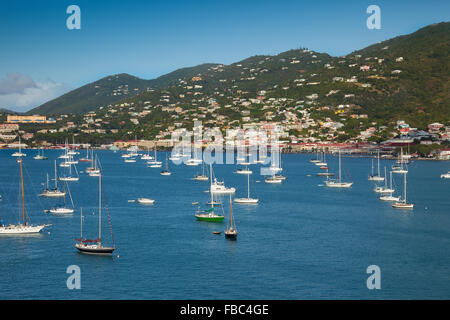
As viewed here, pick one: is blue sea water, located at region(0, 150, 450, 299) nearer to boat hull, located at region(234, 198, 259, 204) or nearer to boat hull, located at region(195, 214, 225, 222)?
boat hull, located at region(195, 214, 225, 222)

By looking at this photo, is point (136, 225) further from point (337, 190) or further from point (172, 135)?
point (172, 135)

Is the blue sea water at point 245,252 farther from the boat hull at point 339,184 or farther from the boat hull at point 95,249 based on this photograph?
the boat hull at point 339,184

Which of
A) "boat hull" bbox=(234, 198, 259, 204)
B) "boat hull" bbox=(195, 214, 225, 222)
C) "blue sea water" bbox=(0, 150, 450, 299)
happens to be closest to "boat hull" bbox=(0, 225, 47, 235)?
"blue sea water" bbox=(0, 150, 450, 299)

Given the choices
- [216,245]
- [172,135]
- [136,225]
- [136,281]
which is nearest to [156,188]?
[136,225]

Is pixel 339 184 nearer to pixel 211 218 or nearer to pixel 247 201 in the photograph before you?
pixel 247 201

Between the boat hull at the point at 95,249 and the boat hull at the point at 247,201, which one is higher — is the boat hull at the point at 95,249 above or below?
below

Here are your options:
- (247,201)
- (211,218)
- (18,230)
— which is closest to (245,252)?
(211,218)

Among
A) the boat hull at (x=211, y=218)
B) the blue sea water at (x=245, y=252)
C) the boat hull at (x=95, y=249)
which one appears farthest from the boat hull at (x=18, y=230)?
the boat hull at (x=211, y=218)

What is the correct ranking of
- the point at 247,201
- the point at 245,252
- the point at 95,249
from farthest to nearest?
the point at 247,201 < the point at 245,252 < the point at 95,249
